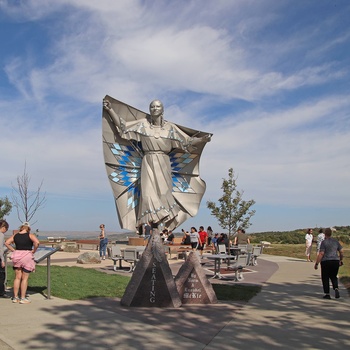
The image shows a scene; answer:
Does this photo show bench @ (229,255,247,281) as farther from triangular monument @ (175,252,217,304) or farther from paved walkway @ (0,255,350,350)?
triangular monument @ (175,252,217,304)

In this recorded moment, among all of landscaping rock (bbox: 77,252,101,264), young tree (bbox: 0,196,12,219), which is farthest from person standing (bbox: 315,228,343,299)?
young tree (bbox: 0,196,12,219)

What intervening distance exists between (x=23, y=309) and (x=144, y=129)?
17.9 meters

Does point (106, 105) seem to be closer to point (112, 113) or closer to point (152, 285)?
point (112, 113)

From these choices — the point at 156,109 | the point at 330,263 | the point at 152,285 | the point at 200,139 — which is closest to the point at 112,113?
the point at 156,109

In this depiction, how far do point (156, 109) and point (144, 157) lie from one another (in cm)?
290

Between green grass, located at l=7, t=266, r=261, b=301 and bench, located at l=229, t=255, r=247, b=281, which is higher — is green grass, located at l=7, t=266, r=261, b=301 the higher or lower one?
the lower one

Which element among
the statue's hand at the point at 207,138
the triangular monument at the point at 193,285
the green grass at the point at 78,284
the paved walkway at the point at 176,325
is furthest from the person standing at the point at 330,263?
the statue's hand at the point at 207,138

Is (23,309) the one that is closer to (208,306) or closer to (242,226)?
(208,306)

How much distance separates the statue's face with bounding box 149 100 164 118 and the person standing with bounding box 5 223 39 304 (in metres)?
16.8

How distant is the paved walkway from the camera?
578 cm

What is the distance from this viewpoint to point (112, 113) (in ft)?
79.5

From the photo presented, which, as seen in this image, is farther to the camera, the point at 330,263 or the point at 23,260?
the point at 330,263

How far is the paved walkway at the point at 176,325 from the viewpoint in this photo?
5777mm

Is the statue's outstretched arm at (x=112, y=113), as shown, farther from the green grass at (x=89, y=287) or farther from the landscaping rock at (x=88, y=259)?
the green grass at (x=89, y=287)
